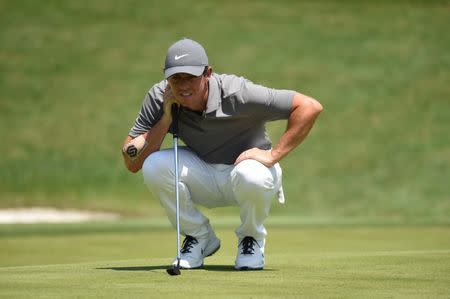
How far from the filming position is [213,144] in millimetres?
5227

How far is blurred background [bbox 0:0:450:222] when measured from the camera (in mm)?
15180

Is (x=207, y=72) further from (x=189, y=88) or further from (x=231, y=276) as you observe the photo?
(x=231, y=276)

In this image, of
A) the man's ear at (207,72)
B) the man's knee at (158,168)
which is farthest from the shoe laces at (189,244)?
the man's ear at (207,72)

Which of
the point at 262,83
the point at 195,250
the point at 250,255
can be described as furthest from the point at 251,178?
the point at 262,83

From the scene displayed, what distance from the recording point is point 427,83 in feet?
60.8

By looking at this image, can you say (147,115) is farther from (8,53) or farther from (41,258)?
(8,53)

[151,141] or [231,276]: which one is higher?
[151,141]

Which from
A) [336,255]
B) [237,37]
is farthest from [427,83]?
[336,255]

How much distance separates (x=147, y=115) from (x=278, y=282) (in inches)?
46.2

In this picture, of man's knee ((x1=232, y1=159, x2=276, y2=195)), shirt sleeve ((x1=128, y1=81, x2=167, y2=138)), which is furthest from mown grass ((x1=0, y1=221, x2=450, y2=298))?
shirt sleeve ((x1=128, y1=81, x2=167, y2=138))

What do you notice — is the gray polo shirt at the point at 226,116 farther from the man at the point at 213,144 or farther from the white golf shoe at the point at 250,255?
the white golf shoe at the point at 250,255

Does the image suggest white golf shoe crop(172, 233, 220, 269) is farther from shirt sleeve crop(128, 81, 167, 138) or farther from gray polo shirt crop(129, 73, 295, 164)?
shirt sleeve crop(128, 81, 167, 138)

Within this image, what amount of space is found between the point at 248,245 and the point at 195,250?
265 millimetres

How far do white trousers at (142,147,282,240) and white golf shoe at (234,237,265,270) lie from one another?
34mm
